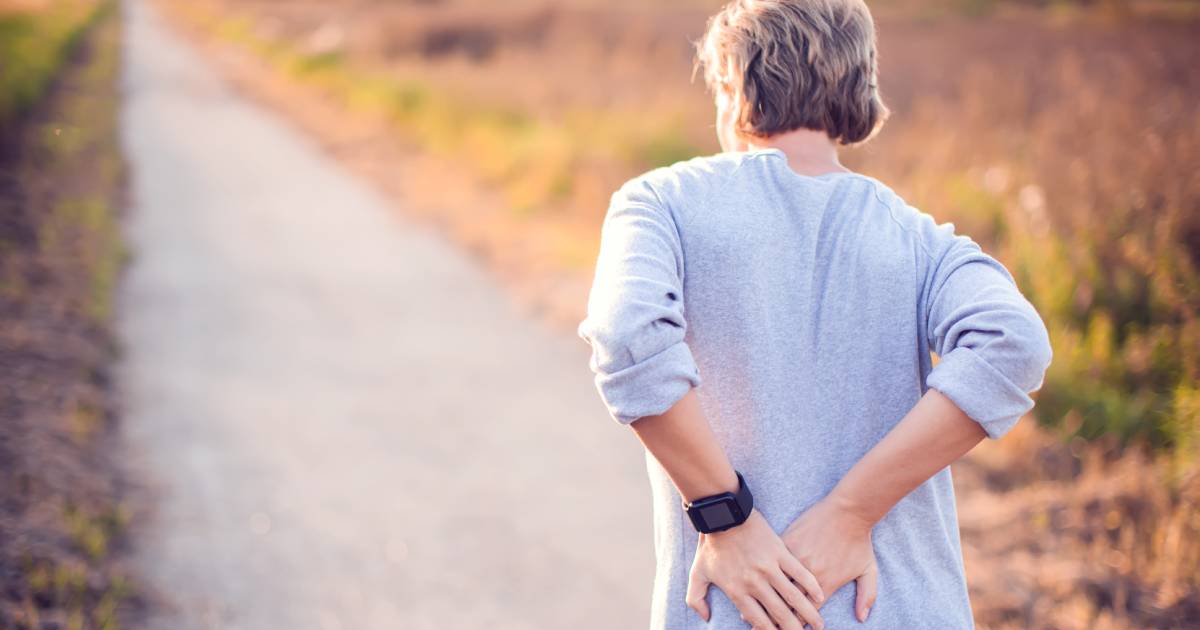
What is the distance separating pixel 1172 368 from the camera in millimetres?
4230

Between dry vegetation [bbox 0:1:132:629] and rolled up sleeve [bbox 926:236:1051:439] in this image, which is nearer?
rolled up sleeve [bbox 926:236:1051:439]

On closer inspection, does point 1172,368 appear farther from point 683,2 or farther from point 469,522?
point 683,2

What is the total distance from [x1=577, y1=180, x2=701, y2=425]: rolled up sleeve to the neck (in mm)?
227

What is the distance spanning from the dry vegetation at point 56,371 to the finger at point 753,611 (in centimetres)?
228

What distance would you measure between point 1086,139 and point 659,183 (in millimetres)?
5780

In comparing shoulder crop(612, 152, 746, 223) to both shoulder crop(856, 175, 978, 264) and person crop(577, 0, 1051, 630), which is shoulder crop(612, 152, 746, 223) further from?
shoulder crop(856, 175, 978, 264)

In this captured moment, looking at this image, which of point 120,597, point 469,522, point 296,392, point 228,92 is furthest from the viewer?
point 228,92

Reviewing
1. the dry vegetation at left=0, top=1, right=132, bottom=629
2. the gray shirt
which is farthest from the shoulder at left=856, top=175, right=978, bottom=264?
Result: the dry vegetation at left=0, top=1, right=132, bottom=629

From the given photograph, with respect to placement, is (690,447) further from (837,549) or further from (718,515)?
(837,549)

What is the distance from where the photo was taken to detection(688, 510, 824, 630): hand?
1309 mm

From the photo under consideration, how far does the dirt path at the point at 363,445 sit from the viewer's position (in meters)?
3.21

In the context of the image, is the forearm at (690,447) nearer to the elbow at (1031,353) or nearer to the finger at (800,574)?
the finger at (800,574)

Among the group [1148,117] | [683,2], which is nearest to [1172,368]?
[1148,117]

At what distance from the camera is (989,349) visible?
1220mm
